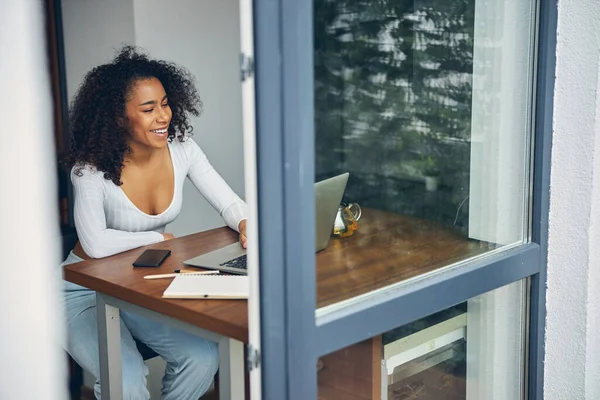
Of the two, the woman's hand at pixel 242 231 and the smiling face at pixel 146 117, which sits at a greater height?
the smiling face at pixel 146 117

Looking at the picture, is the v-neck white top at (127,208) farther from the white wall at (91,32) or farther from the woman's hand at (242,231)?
the white wall at (91,32)

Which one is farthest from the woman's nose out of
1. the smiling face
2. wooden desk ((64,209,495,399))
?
wooden desk ((64,209,495,399))

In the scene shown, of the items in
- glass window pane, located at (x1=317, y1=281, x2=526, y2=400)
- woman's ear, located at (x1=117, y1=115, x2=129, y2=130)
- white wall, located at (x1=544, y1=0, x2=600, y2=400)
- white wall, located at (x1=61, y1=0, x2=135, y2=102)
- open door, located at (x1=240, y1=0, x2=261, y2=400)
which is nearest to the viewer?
open door, located at (x1=240, y1=0, x2=261, y2=400)

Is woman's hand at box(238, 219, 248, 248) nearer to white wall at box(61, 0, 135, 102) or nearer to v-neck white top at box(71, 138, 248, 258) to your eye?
v-neck white top at box(71, 138, 248, 258)

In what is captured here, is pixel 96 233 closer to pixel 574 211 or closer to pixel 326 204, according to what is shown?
pixel 326 204

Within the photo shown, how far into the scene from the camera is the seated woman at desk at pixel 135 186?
7.74ft

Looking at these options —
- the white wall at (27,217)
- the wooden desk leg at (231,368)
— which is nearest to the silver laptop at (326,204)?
the wooden desk leg at (231,368)

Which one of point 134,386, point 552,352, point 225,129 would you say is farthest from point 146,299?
point 225,129

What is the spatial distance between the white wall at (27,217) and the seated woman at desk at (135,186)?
1132 millimetres

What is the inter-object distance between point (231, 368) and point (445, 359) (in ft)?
1.82

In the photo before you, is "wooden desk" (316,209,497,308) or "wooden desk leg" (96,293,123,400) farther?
"wooden desk leg" (96,293,123,400)

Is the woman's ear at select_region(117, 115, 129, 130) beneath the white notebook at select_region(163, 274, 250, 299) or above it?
above

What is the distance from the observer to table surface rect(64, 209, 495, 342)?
1.54m

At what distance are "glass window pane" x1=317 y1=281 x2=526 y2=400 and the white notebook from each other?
32 cm
